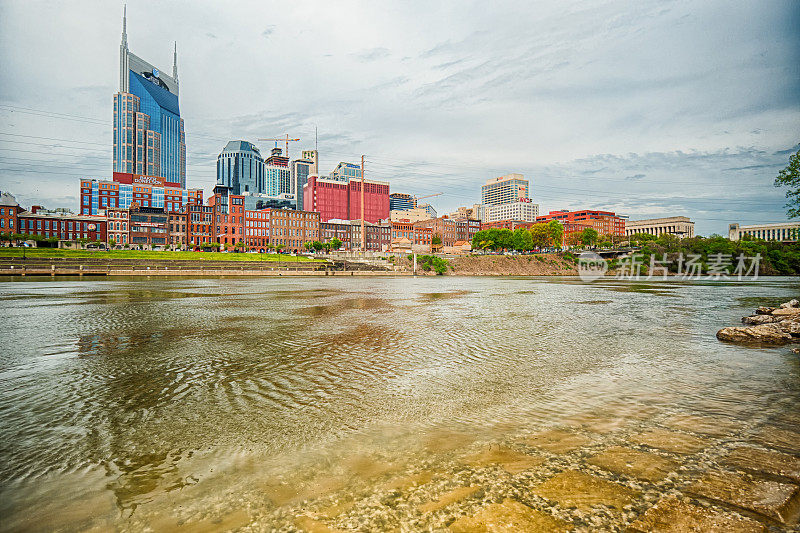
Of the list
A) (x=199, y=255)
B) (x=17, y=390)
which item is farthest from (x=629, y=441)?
(x=199, y=255)

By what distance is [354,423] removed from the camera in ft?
21.0

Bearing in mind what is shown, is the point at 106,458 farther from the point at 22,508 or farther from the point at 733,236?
the point at 733,236

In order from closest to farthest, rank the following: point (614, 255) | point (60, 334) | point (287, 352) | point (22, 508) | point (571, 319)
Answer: point (22, 508) → point (287, 352) → point (60, 334) → point (571, 319) → point (614, 255)

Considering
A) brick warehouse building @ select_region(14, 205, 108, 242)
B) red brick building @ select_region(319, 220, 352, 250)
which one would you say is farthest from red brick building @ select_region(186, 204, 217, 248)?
red brick building @ select_region(319, 220, 352, 250)

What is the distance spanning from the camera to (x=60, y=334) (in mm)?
13797

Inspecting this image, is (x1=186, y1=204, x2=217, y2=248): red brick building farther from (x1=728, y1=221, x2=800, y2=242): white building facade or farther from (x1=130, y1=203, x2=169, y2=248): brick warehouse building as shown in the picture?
(x1=728, y1=221, x2=800, y2=242): white building facade

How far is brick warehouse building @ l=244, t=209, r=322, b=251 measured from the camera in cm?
16050

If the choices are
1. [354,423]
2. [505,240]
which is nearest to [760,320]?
[354,423]

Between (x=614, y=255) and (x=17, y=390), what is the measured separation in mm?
152227

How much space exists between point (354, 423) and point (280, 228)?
169 m

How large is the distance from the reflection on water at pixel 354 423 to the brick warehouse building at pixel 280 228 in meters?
153

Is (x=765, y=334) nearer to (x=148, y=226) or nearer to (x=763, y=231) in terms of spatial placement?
(x=148, y=226)

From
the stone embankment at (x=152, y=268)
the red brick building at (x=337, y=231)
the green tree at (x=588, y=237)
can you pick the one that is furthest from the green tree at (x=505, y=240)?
the red brick building at (x=337, y=231)

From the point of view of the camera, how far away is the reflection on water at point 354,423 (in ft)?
13.6
